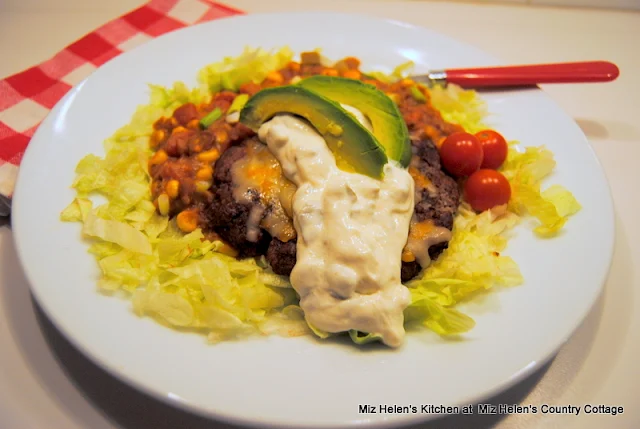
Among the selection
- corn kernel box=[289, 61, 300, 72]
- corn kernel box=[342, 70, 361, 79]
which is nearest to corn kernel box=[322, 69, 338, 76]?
corn kernel box=[342, 70, 361, 79]

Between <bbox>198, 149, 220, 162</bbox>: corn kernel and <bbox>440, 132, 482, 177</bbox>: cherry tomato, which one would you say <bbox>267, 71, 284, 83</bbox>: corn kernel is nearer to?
<bbox>198, 149, 220, 162</bbox>: corn kernel

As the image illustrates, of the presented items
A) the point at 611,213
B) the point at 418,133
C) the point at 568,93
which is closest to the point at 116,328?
the point at 418,133

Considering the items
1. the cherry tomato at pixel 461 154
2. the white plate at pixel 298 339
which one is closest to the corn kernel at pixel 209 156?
the white plate at pixel 298 339

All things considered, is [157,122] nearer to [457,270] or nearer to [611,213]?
[457,270]

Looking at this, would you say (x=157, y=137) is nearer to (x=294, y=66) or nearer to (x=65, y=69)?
(x=294, y=66)

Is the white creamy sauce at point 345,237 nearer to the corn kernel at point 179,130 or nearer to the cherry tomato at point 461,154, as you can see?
the cherry tomato at point 461,154
